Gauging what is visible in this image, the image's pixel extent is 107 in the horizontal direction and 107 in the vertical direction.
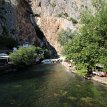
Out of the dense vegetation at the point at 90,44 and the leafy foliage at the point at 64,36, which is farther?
the leafy foliage at the point at 64,36

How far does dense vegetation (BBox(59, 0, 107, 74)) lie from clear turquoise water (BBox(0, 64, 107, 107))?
4.88m

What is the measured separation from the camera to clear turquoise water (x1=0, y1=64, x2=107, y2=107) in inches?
2206

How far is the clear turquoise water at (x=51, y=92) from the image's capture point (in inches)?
2206

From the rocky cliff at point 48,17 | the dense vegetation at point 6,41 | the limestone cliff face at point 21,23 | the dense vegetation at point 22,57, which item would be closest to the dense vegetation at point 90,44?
the dense vegetation at point 22,57

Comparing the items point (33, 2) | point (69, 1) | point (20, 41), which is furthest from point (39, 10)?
point (20, 41)

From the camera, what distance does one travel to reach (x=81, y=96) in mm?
61469

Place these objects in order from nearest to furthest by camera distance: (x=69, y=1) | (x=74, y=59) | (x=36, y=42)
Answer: (x=74, y=59), (x=36, y=42), (x=69, y=1)

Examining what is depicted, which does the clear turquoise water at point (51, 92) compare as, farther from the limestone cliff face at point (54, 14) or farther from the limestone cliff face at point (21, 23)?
the limestone cliff face at point (54, 14)

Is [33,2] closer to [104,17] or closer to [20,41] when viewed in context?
[20,41]

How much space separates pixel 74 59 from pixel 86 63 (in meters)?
4.29

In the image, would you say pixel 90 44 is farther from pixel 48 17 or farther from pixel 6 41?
pixel 48 17

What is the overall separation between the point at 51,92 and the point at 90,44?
69.0 feet

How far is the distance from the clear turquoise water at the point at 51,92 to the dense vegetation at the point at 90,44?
4883 millimetres

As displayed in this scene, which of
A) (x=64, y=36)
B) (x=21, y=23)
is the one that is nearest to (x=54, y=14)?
(x=64, y=36)
